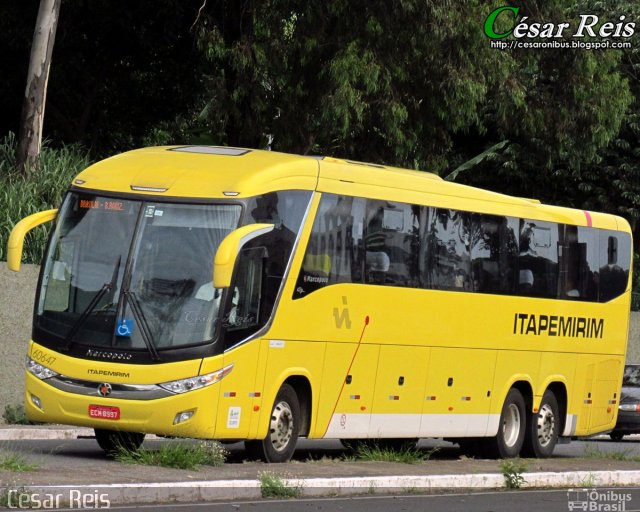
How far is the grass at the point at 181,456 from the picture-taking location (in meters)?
14.1

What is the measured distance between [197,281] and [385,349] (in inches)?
146

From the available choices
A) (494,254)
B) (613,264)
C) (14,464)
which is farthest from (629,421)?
(14,464)

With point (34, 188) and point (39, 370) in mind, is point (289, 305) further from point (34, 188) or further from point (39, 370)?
point (34, 188)

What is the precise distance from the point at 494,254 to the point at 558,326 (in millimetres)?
2094

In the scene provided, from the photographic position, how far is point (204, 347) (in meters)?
15.4

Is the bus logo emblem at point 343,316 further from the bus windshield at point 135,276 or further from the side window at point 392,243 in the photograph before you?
the bus windshield at point 135,276

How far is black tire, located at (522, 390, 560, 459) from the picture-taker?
850 inches

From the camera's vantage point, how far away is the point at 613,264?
23.2 metres

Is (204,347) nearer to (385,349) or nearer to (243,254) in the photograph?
(243,254)

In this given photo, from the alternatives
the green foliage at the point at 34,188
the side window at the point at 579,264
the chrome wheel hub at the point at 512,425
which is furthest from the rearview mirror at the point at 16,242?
the side window at the point at 579,264

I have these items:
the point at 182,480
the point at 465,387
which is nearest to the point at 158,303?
the point at 182,480

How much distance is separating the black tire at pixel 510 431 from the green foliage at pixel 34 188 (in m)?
8.63

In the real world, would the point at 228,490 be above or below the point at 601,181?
below

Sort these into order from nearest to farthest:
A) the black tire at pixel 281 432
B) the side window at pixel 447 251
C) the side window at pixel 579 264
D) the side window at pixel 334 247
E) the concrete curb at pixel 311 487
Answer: the concrete curb at pixel 311 487 → the black tire at pixel 281 432 → the side window at pixel 334 247 → the side window at pixel 447 251 → the side window at pixel 579 264
